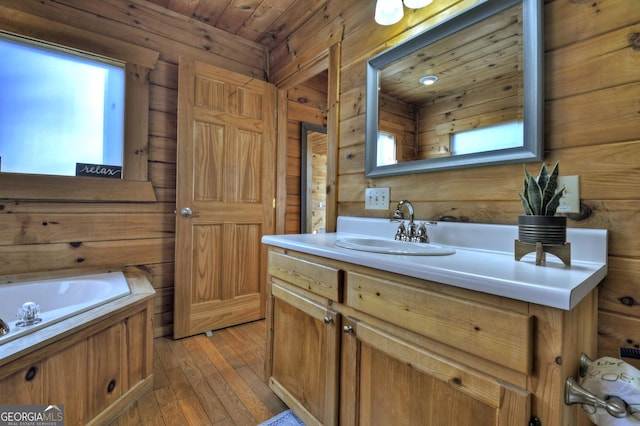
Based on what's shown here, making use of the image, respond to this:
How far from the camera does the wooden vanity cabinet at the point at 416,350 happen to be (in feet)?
1.94

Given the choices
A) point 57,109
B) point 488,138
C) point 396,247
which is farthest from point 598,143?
point 57,109

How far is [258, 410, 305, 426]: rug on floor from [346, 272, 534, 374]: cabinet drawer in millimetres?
753

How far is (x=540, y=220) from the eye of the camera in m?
0.79

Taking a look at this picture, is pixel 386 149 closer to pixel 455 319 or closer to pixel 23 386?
pixel 455 319

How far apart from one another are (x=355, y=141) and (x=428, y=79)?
19.9 inches

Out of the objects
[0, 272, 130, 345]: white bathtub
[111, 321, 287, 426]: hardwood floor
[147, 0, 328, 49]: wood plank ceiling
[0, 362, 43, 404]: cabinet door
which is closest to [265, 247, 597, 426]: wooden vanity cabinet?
[111, 321, 287, 426]: hardwood floor

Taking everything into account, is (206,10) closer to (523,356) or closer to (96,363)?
(96,363)

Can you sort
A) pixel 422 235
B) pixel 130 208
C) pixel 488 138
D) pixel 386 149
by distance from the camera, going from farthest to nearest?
pixel 130 208
pixel 386 149
pixel 422 235
pixel 488 138

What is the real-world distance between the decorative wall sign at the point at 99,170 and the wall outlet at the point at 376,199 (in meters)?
1.66

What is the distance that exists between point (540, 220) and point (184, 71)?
2.29 m

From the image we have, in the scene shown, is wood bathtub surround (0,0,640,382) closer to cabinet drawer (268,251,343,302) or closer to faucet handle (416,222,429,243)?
faucet handle (416,222,429,243)

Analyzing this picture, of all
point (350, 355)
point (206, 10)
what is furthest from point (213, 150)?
point (350, 355)

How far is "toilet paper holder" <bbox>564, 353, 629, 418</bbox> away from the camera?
59 centimetres

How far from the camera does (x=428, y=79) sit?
1355mm
